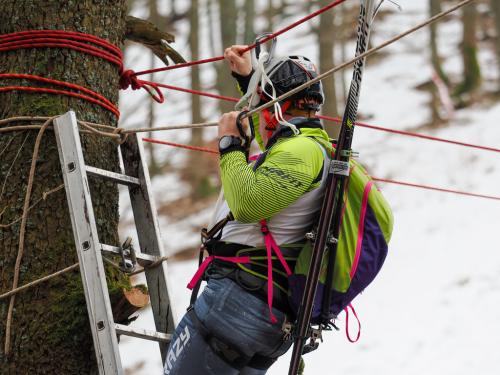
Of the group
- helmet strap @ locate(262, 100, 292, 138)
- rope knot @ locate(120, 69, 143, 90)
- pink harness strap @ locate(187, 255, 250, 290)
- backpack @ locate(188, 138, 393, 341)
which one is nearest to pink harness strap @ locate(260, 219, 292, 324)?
backpack @ locate(188, 138, 393, 341)

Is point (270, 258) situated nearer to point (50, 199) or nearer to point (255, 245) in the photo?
point (255, 245)

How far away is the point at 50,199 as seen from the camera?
13.3 ft

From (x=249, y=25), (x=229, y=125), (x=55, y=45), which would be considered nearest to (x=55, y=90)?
(x=55, y=45)

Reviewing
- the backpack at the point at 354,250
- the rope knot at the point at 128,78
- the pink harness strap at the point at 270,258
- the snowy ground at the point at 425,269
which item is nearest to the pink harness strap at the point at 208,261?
the pink harness strap at the point at 270,258

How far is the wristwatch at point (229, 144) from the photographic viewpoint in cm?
364

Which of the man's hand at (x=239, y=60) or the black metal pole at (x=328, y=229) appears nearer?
the black metal pole at (x=328, y=229)

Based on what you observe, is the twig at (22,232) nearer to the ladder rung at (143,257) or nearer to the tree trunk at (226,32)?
the ladder rung at (143,257)

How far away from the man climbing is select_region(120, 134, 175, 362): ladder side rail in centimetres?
59

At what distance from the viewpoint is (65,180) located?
13.0 feet

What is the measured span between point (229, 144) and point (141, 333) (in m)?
1.02

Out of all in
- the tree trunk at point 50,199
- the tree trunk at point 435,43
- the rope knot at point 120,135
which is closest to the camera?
the tree trunk at point 50,199

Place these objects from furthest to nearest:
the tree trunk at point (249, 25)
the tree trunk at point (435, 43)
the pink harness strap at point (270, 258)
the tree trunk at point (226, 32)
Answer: the tree trunk at point (249, 25) < the tree trunk at point (226, 32) < the tree trunk at point (435, 43) < the pink harness strap at point (270, 258)

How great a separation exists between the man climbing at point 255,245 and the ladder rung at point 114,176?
0.64 meters

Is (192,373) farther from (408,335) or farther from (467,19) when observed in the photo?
(467,19)
